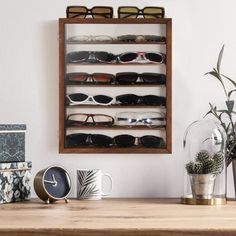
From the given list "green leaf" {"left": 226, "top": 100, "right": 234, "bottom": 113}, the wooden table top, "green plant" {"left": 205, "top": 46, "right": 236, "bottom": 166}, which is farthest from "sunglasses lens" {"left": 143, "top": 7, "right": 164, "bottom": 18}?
the wooden table top

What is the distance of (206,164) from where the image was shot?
172 cm

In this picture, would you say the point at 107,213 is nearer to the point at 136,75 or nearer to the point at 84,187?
the point at 84,187

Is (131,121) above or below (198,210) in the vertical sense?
above

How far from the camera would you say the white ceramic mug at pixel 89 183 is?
5.88 feet

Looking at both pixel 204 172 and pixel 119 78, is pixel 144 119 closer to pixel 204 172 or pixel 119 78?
pixel 119 78

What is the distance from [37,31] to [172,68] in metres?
0.43

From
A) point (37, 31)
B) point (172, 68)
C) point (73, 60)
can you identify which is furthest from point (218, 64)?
point (37, 31)

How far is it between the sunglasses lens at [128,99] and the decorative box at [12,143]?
31cm

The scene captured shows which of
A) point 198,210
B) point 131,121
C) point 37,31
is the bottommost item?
point 198,210

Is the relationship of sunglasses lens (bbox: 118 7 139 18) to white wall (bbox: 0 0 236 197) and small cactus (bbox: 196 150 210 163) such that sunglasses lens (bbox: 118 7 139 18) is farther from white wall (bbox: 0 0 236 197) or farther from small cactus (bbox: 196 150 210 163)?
small cactus (bbox: 196 150 210 163)

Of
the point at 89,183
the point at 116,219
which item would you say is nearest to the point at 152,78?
the point at 89,183

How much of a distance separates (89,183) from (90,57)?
383mm

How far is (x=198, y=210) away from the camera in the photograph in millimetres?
1544

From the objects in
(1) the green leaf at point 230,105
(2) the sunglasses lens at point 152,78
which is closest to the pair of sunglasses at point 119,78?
(2) the sunglasses lens at point 152,78
